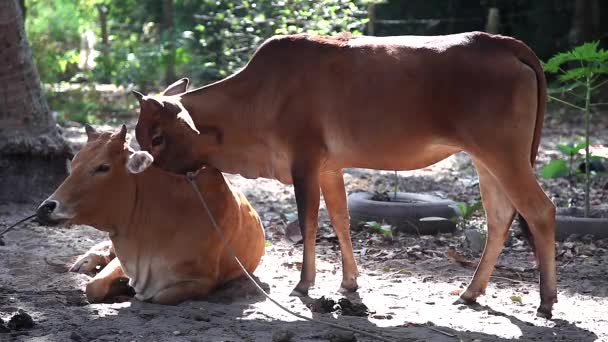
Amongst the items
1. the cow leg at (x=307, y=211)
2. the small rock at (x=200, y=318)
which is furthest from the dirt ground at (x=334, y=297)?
the cow leg at (x=307, y=211)

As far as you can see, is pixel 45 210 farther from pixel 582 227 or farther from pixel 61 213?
pixel 582 227

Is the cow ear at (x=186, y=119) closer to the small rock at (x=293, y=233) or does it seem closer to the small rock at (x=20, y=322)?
the small rock at (x=20, y=322)

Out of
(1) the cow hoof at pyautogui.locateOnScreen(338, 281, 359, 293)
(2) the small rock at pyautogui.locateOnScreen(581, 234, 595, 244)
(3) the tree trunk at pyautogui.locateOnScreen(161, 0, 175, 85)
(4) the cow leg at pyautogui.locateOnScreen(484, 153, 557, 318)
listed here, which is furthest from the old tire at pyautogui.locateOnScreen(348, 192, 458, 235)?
(3) the tree trunk at pyautogui.locateOnScreen(161, 0, 175, 85)

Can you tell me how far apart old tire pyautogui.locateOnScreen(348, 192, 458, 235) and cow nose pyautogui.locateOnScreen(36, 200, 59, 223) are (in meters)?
2.95

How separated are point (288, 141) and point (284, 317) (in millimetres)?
991

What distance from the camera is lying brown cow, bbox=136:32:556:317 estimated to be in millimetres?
5086

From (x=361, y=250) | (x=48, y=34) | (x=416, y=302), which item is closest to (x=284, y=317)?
(x=416, y=302)

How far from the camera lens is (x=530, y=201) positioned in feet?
16.7

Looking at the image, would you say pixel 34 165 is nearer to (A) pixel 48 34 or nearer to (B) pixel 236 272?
(B) pixel 236 272

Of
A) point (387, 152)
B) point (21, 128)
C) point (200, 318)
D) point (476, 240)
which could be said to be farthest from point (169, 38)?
point (200, 318)

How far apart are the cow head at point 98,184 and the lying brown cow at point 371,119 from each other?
22 cm

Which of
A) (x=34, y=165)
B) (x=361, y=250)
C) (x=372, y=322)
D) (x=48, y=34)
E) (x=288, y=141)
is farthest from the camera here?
(x=48, y=34)

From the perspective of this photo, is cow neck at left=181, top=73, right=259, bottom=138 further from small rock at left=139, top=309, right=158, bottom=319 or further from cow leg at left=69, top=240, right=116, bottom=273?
small rock at left=139, top=309, right=158, bottom=319

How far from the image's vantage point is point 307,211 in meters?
5.48
